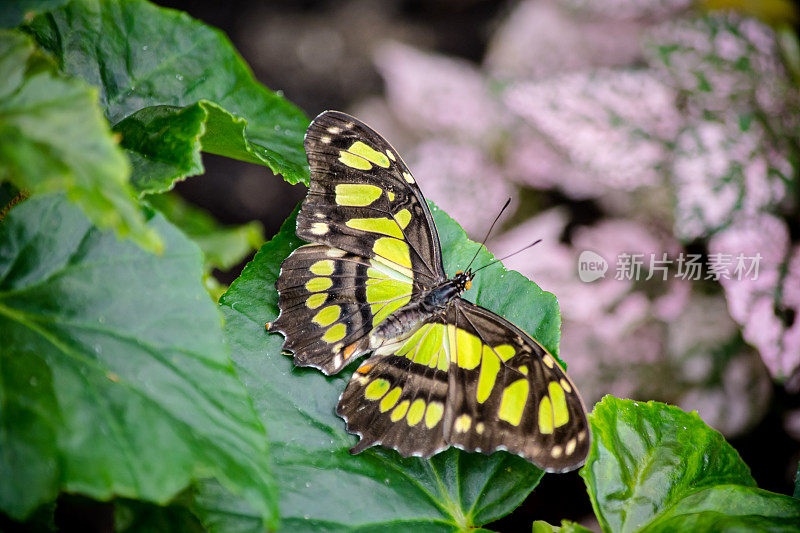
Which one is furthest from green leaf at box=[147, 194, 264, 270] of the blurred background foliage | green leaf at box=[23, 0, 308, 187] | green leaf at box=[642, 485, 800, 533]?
green leaf at box=[642, 485, 800, 533]

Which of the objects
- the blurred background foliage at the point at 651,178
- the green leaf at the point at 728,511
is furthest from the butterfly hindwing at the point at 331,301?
the blurred background foliage at the point at 651,178

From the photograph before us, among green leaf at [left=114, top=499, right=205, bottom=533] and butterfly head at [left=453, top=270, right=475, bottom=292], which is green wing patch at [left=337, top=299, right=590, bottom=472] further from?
green leaf at [left=114, top=499, right=205, bottom=533]

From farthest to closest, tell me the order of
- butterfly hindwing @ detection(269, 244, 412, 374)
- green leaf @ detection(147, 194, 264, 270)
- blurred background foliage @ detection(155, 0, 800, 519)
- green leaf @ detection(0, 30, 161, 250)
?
blurred background foliage @ detection(155, 0, 800, 519), green leaf @ detection(147, 194, 264, 270), butterfly hindwing @ detection(269, 244, 412, 374), green leaf @ detection(0, 30, 161, 250)

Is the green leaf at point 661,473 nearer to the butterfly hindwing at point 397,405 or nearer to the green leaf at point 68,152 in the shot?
the butterfly hindwing at point 397,405

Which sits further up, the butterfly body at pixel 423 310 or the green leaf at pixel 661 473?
the butterfly body at pixel 423 310

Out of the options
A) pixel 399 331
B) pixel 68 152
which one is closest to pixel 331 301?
pixel 399 331

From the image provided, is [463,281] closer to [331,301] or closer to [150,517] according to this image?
[331,301]
